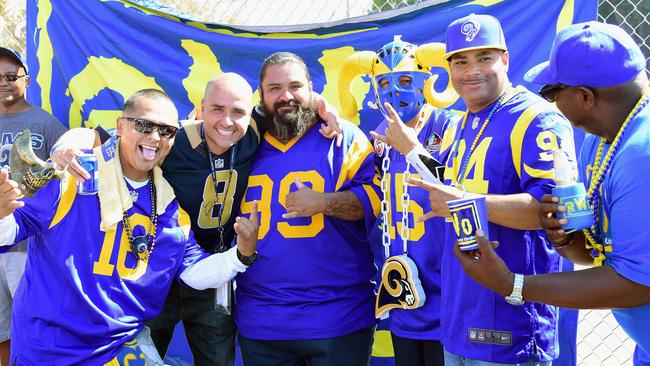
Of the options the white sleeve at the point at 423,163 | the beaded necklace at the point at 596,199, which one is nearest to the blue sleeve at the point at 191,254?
the white sleeve at the point at 423,163

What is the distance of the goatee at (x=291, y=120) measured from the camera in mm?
3492

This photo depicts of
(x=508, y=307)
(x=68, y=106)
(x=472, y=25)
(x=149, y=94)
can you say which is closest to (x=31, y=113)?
(x=68, y=106)

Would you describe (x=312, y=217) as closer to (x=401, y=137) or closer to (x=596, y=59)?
(x=401, y=137)

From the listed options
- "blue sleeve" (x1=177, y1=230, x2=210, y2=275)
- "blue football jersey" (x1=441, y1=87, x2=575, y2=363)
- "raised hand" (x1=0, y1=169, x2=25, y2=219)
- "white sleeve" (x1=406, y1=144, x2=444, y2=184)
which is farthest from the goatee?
"raised hand" (x1=0, y1=169, x2=25, y2=219)

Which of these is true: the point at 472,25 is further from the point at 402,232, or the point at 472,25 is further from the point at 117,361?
the point at 117,361

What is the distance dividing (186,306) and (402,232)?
1.35 meters

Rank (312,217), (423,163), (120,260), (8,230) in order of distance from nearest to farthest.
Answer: (423,163) < (8,230) < (120,260) < (312,217)

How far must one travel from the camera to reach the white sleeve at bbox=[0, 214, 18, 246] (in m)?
2.84

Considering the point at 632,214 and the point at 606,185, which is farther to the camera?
the point at 606,185

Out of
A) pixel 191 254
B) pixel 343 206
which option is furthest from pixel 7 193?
pixel 343 206

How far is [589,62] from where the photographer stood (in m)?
2.06

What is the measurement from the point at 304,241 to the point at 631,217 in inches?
70.8

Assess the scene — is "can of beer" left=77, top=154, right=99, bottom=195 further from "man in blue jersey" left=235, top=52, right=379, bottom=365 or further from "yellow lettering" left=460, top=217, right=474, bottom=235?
"yellow lettering" left=460, top=217, right=474, bottom=235

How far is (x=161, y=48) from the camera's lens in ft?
15.4
